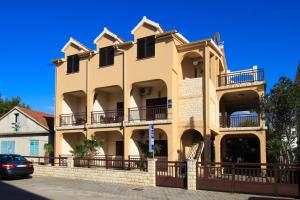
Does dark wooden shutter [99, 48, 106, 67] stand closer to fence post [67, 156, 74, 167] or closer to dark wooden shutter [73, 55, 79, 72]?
dark wooden shutter [73, 55, 79, 72]

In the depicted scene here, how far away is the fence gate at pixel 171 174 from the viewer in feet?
51.9

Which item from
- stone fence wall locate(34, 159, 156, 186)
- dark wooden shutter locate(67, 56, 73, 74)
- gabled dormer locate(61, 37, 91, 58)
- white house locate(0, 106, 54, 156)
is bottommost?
stone fence wall locate(34, 159, 156, 186)

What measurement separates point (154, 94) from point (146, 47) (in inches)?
133

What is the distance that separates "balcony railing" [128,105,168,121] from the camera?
72.5 ft

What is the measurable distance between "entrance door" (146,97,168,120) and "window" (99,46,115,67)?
3.60m

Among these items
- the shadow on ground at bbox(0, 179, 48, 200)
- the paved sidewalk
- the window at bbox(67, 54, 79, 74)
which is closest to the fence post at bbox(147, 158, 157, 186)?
the paved sidewalk

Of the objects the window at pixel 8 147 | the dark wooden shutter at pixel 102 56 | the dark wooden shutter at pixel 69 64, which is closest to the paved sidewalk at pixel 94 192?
the dark wooden shutter at pixel 102 56

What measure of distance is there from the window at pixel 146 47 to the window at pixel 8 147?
13704 millimetres

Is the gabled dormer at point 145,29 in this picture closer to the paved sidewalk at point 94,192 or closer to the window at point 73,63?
the window at point 73,63

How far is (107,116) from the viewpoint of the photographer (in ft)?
81.5

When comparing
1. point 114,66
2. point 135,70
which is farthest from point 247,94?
point 114,66

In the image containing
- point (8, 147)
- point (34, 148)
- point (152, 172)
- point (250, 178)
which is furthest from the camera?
point (8, 147)

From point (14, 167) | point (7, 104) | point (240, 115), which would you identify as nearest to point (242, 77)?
point (240, 115)

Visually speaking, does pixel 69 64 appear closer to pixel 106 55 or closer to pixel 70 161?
pixel 106 55
